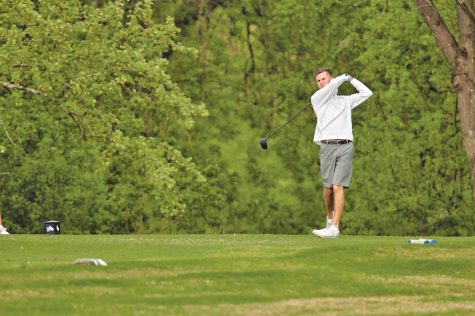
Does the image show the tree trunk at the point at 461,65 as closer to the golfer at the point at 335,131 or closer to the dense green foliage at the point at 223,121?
the dense green foliage at the point at 223,121

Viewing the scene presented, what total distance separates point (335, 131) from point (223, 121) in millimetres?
6968

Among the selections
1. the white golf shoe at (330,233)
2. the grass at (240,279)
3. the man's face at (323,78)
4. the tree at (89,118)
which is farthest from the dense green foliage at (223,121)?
the grass at (240,279)

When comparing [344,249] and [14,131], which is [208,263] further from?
[14,131]

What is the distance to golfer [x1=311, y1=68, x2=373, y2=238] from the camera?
58.0 feet

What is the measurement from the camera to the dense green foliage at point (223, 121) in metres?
22.0

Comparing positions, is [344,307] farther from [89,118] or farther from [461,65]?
[89,118]

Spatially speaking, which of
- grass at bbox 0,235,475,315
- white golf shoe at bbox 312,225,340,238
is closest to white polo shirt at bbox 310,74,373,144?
white golf shoe at bbox 312,225,340,238

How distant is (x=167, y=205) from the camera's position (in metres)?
21.8

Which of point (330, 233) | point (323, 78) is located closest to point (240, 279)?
point (330, 233)

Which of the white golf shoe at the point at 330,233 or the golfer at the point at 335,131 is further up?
the golfer at the point at 335,131

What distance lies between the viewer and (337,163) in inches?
701

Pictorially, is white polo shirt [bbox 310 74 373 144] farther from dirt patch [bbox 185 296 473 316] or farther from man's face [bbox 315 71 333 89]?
dirt patch [bbox 185 296 473 316]

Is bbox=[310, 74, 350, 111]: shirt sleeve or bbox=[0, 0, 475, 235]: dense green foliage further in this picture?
bbox=[0, 0, 475, 235]: dense green foliage

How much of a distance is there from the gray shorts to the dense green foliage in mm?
3984
